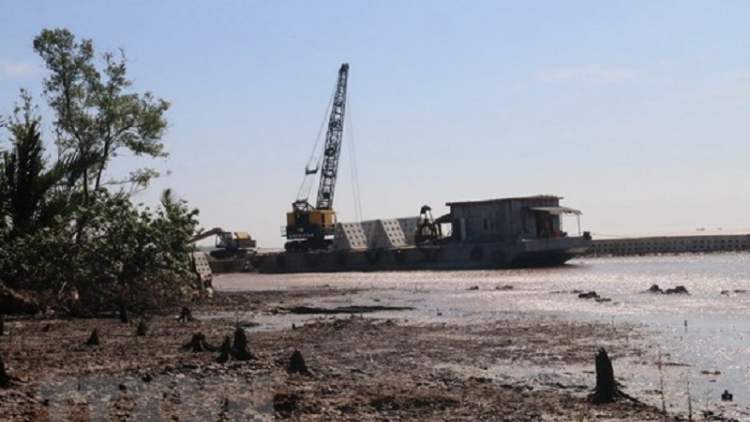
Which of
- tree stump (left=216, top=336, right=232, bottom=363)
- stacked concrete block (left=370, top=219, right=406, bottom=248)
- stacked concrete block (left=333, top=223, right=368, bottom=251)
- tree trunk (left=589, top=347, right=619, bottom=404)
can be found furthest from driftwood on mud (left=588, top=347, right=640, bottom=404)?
stacked concrete block (left=333, top=223, right=368, bottom=251)

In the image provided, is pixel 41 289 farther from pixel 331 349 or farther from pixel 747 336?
pixel 747 336

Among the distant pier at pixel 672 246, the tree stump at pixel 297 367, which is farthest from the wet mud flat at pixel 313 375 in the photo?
the distant pier at pixel 672 246

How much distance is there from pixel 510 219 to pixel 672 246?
34213 millimetres

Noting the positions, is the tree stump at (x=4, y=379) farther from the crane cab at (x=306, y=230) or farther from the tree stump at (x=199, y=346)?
the crane cab at (x=306, y=230)

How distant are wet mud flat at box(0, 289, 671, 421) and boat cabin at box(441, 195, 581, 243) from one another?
4672 cm

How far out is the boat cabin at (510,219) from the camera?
69.6 meters

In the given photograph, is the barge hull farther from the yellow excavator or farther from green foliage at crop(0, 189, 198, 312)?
green foliage at crop(0, 189, 198, 312)

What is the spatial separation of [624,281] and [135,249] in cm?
2938

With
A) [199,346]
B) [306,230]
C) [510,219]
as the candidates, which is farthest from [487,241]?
[199,346]

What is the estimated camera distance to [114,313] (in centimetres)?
2647

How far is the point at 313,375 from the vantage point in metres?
14.2

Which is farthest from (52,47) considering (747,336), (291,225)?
(291,225)

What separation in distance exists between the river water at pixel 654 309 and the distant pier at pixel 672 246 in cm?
3206

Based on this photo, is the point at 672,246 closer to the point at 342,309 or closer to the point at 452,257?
the point at 452,257
